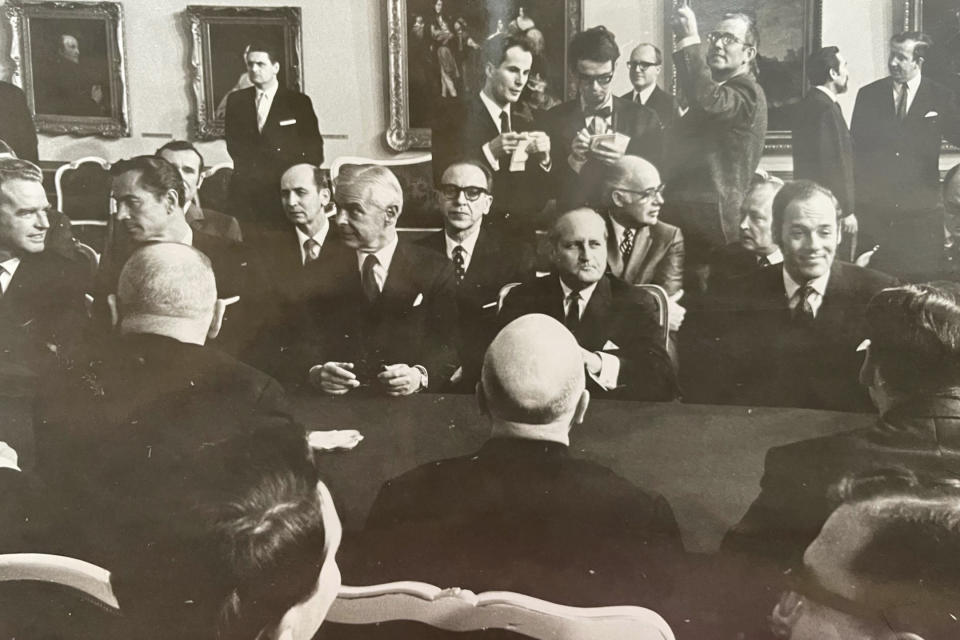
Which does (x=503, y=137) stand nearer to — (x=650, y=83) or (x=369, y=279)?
(x=650, y=83)

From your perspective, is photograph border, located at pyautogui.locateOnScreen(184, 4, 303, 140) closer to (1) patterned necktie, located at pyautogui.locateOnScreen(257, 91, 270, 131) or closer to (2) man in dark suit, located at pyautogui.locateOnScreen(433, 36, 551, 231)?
(1) patterned necktie, located at pyautogui.locateOnScreen(257, 91, 270, 131)

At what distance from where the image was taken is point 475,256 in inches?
135

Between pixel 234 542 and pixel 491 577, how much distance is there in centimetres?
107

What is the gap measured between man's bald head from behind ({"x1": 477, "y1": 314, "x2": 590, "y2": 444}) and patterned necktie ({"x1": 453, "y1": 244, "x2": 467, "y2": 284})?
300 millimetres

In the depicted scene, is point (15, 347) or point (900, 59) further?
point (15, 347)

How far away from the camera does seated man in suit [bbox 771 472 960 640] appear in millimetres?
3281

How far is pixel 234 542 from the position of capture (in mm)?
3328

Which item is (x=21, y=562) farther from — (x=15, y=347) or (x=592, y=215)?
(x=592, y=215)

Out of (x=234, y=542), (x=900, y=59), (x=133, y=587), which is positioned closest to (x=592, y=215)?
(x=900, y=59)

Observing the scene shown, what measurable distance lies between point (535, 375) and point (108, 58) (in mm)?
2277

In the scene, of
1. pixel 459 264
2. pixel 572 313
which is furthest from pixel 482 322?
pixel 572 313

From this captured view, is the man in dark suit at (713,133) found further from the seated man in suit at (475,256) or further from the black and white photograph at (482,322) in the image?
the seated man in suit at (475,256)

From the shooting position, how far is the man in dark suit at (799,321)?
131 inches

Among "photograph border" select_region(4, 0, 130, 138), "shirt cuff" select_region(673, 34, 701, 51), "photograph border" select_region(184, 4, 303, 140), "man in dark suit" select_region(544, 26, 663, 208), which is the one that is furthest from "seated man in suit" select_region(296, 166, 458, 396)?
"shirt cuff" select_region(673, 34, 701, 51)
